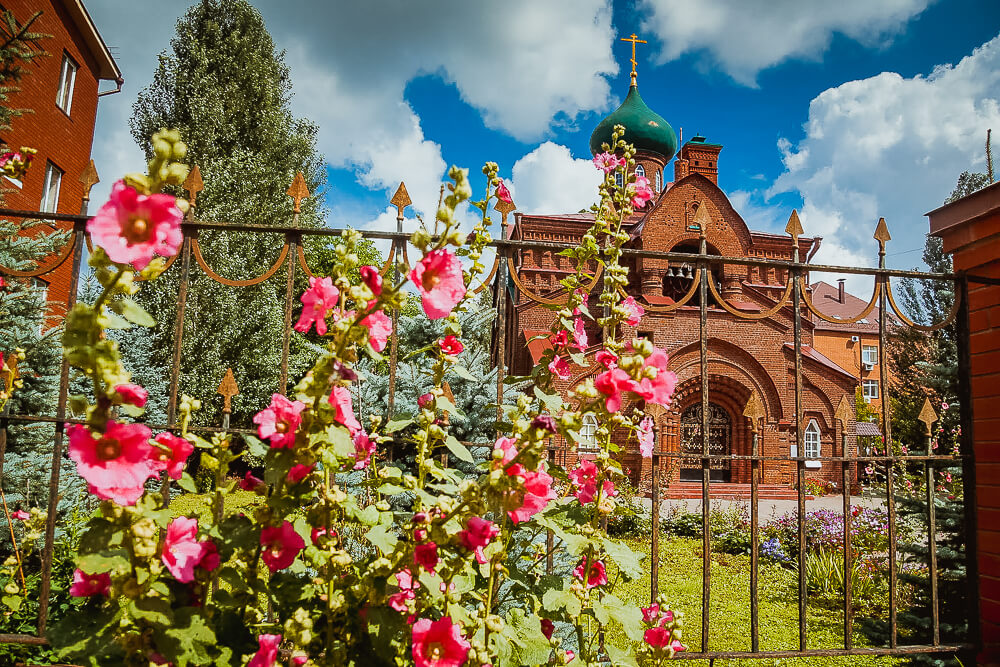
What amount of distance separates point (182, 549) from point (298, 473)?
212 mm

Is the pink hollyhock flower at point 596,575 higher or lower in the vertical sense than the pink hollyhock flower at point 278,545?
lower

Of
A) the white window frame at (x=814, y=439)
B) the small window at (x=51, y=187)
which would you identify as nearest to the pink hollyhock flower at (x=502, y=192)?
the small window at (x=51, y=187)

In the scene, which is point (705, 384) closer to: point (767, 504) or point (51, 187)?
point (767, 504)

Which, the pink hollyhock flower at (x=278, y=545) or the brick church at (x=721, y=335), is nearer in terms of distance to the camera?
the pink hollyhock flower at (x=278, y=545)

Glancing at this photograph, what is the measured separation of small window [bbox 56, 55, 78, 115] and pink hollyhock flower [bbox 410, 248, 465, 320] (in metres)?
13.9

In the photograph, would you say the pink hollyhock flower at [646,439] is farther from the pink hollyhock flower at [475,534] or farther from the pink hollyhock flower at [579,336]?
the pink hollyhock flower at [475,534]

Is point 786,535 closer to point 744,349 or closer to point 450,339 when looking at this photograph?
point 744,349

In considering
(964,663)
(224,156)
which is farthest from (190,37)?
(964,663)

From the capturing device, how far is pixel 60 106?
11.3 meters

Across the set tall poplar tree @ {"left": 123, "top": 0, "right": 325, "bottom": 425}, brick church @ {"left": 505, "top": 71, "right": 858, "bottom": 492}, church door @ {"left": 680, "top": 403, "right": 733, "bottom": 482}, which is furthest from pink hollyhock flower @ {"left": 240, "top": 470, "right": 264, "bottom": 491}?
church door @ {"left": 680, "top": 403, "right": 733, "bottom": 482}

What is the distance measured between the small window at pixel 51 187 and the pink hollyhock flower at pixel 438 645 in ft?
42.8

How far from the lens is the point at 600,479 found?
133 centimetres

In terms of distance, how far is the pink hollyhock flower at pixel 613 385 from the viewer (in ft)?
3.82

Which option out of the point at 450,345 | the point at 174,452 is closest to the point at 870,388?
the point at 450,345
